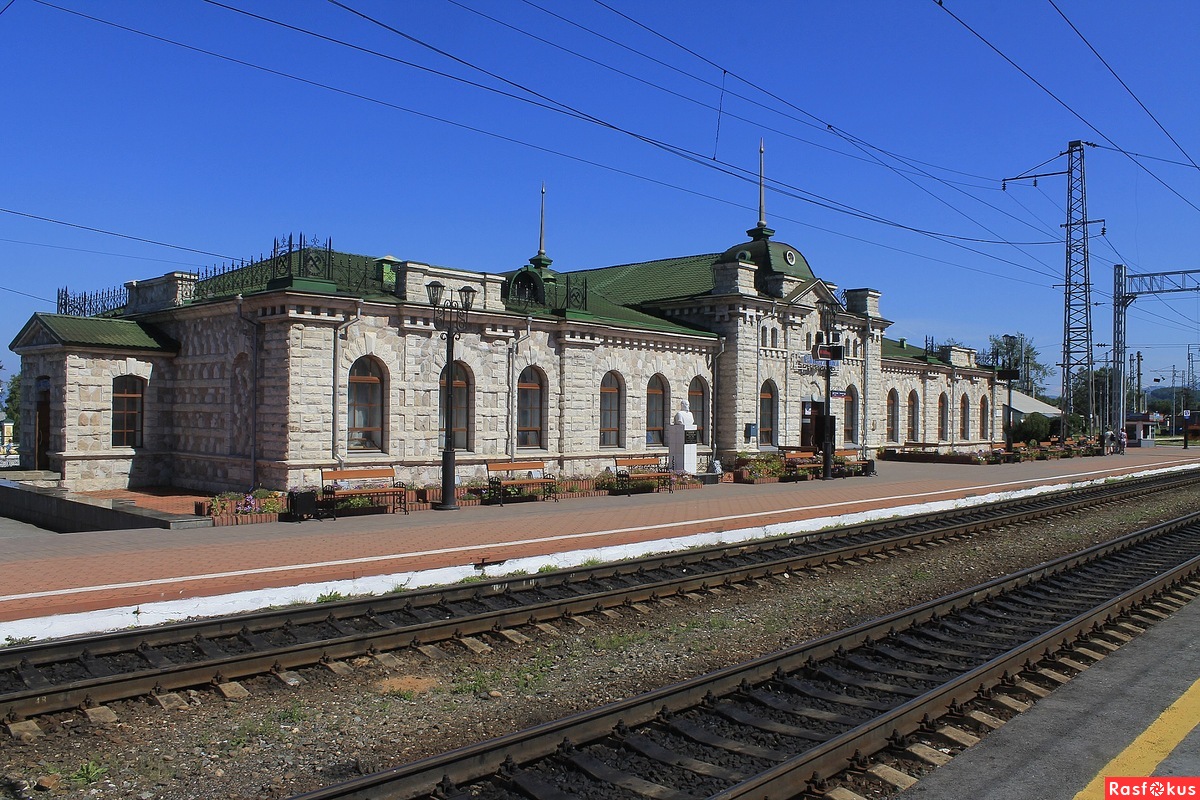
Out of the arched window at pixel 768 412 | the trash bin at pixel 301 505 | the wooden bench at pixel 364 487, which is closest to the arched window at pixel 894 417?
the arched window at pixel 768 412

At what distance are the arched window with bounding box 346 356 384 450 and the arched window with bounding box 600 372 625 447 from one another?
25.1 feet

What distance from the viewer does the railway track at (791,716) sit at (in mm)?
5539

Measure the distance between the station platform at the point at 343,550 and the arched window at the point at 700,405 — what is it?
256 inches

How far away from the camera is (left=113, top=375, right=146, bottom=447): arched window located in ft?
74.2

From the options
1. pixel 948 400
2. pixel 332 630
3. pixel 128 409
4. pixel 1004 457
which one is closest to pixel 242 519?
pixel 332 630

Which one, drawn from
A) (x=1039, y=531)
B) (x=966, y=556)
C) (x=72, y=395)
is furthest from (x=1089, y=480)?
(x=72, y=395)

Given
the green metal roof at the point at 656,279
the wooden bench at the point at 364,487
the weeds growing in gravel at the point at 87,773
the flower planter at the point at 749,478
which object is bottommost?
the weeds growing in gravel at the point at 87,773

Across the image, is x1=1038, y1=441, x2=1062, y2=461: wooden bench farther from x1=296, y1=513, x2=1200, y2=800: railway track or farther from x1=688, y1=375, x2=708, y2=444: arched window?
x1=296, y1=513, x2=1200, y2=800: railway track

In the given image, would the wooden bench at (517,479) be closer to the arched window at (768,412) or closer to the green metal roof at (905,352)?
the arched window at (768,412)

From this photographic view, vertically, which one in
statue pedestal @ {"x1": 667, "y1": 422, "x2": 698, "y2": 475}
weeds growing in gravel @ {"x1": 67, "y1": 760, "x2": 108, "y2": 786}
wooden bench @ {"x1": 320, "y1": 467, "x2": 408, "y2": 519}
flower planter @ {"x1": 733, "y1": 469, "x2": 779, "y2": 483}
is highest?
statue pedestal @ {"x1": 667, "y1": 422, "x2": 698, "y2": 475}

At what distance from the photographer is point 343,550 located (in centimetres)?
1330

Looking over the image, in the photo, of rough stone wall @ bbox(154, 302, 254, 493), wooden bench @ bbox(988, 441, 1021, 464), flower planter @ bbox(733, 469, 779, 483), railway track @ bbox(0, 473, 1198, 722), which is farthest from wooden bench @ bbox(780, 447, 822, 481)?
rough stone wall @ bbox(154, 302, 254, 493)

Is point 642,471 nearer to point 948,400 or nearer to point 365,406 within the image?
point 365,406

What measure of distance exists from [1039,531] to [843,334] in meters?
17.8
